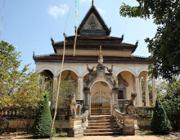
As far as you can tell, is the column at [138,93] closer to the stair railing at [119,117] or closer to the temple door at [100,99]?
the temple door at [100,99]

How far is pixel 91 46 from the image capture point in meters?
36.3

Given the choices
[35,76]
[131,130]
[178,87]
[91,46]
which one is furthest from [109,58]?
[131,130]

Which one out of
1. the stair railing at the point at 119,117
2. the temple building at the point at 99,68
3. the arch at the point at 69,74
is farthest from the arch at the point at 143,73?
the stair railing at the point at 119,117

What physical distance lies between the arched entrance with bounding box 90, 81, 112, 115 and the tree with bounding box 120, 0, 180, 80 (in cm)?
1448

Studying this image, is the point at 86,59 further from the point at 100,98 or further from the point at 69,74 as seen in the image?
the point at 100,98

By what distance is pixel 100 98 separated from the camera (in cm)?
2547

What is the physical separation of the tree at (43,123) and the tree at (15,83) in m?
1.17

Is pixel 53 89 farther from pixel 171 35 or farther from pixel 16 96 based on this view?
pixel 171 35

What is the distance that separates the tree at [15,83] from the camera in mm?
19016

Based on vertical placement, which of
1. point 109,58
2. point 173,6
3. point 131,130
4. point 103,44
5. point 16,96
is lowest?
point 131,130

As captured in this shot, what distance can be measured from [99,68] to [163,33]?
1552cm

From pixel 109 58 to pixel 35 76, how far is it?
1371cm

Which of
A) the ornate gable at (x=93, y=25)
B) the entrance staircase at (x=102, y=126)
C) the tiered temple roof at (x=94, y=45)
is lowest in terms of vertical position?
the entrance staircase at (x=102, y=126)

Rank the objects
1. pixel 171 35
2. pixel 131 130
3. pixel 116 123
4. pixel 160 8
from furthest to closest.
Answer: pixel 116 123 < pixel 131 130 < pixel 160 8 < pixel 171 35
